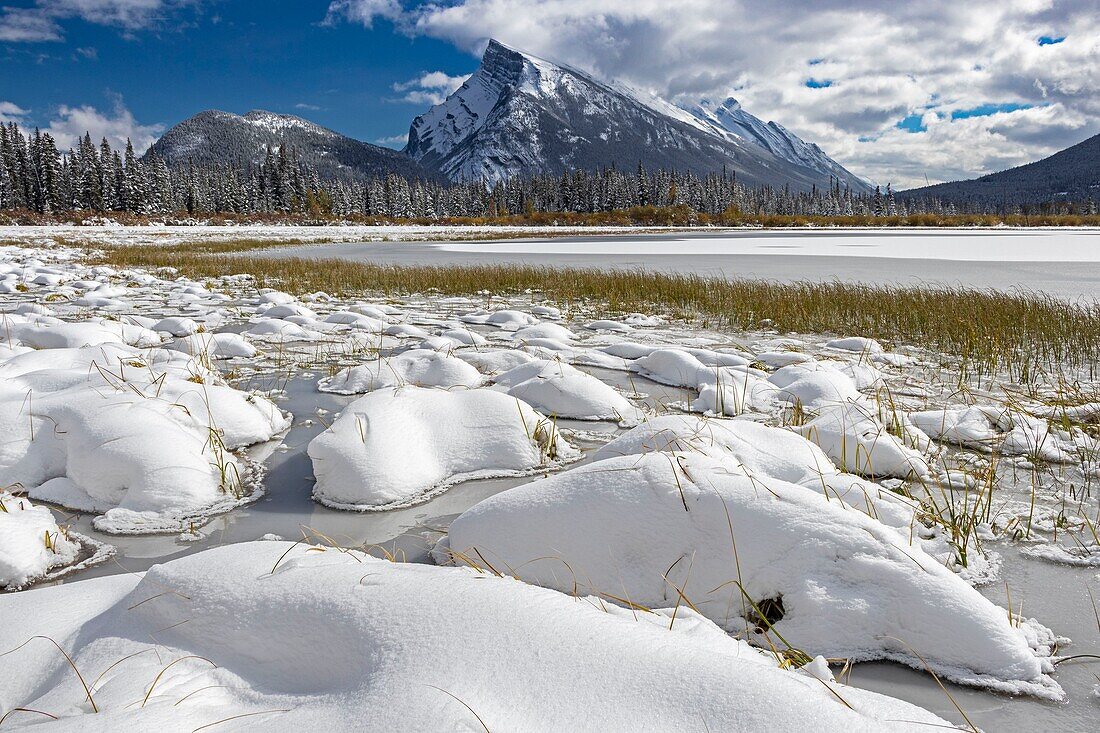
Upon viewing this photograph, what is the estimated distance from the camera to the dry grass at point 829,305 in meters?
6.09

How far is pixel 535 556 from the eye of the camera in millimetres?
Result: 2131

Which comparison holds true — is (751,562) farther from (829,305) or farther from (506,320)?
(829,305)

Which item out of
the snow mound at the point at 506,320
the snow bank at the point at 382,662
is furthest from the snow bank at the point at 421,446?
the snow mound at the point at 506,320

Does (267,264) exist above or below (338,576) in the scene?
above

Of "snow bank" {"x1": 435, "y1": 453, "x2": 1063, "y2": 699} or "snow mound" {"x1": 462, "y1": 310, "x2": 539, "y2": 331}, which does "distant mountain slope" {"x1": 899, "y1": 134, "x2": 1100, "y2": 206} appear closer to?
"snow mound" {"x1": 462, "y1": 310, "x2": 539, "y2": 331}

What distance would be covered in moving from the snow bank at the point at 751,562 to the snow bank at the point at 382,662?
27 cm

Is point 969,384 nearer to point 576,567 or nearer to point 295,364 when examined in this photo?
point 576,567

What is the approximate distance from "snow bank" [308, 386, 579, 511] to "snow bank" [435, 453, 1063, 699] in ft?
2.47

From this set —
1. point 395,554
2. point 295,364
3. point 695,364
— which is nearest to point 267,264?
point 295,364

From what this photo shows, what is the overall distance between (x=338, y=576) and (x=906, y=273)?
15.4 m

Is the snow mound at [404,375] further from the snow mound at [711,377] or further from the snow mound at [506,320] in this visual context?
the snow mound at [506,320]

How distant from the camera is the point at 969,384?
527cm

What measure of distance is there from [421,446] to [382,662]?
6.53ft

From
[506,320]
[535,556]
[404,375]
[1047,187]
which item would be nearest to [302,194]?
[506,320]
